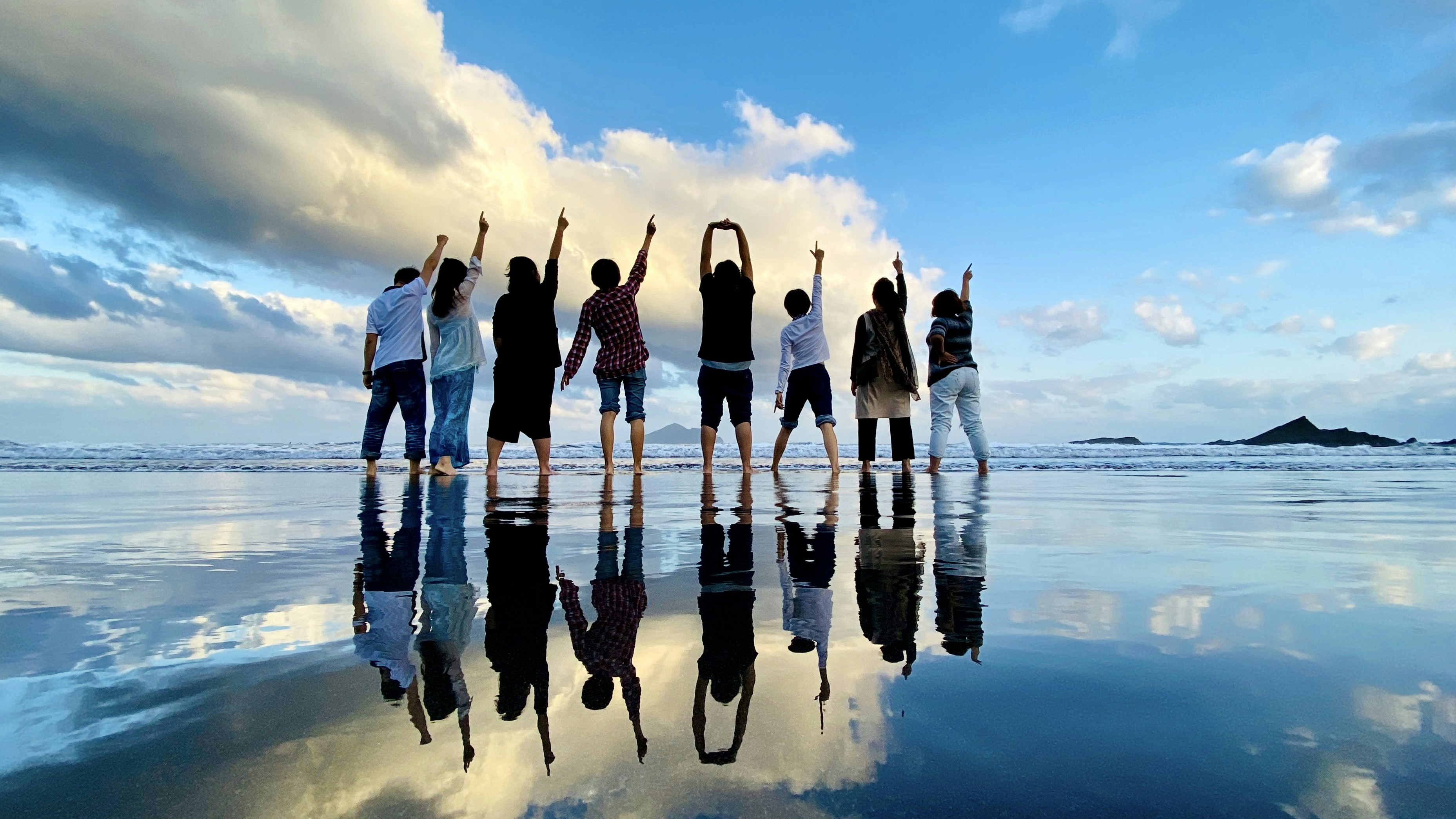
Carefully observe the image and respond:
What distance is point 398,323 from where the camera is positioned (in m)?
7.60

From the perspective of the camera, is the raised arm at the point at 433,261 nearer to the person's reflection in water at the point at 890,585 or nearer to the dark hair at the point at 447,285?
the dark hair at the point at 447,285

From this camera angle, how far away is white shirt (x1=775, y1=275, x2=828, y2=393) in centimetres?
843

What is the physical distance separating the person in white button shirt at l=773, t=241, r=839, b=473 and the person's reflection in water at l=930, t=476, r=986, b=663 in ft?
14.7

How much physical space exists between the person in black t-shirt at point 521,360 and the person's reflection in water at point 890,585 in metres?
4.87

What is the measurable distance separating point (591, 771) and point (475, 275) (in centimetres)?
741

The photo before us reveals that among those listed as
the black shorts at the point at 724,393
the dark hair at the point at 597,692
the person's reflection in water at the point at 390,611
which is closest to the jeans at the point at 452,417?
the black shorts at the point at 724,393

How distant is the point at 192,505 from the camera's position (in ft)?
15.9

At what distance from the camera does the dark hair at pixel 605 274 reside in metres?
7.81

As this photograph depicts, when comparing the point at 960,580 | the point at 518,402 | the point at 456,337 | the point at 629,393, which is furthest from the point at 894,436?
the point at 960,580

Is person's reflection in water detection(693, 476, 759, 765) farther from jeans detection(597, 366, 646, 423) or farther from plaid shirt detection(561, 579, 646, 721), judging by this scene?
jeans detection(597, 366, 646, 423)

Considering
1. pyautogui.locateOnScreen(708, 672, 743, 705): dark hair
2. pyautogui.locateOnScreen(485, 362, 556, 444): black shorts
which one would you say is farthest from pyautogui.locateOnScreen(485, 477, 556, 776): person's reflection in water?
pyautogui.locateOnScreen(485, 362, 556, 444): black shorts

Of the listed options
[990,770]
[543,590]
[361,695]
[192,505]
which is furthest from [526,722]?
[192,505]

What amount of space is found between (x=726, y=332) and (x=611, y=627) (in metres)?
6.65

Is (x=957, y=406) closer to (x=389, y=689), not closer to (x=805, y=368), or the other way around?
(x=805, y=368)
